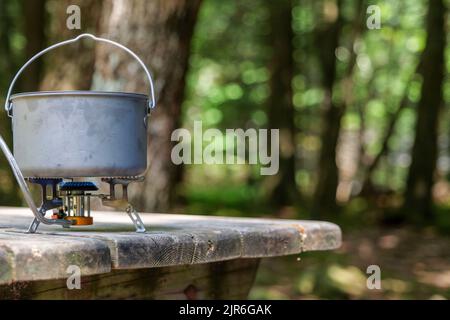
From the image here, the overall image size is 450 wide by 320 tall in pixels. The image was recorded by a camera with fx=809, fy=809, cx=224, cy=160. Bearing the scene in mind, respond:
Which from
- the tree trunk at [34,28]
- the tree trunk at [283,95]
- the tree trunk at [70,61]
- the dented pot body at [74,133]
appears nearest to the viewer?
the dented pot body at [74,133]

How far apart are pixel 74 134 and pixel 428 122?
9.30 metres

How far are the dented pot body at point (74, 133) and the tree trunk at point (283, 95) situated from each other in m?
10.7

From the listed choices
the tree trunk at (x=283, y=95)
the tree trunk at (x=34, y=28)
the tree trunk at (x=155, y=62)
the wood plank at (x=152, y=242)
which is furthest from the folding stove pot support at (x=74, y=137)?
the tree trunk at (x=283, y=95)

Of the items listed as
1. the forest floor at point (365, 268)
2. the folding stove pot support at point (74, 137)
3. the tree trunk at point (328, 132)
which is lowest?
the forest floor at point (365, 268)

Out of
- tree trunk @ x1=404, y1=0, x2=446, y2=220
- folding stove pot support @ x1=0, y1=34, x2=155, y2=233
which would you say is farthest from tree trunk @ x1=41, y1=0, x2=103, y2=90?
tree trunk @ x1=404, y1=0, x2=446, y2=220

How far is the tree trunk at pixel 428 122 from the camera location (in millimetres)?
11445

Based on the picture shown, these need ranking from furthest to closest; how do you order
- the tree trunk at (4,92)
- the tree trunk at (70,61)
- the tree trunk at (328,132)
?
the tree trunk at (328,132) < the tree trunk at (4,92) < the tree trunk at (70,61)

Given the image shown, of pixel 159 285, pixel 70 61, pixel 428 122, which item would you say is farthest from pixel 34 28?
pixel 159 285

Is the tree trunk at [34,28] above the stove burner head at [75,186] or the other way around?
above

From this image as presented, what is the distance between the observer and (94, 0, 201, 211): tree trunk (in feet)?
17.4

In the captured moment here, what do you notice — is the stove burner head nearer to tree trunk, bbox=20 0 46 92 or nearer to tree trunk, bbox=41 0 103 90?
tree trunk, bbox=41 0 103 90

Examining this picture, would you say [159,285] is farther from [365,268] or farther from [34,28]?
[34,28]

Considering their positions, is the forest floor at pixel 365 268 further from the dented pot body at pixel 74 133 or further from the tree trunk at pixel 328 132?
the dented pot body at pixel 74 133

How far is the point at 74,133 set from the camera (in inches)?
115
